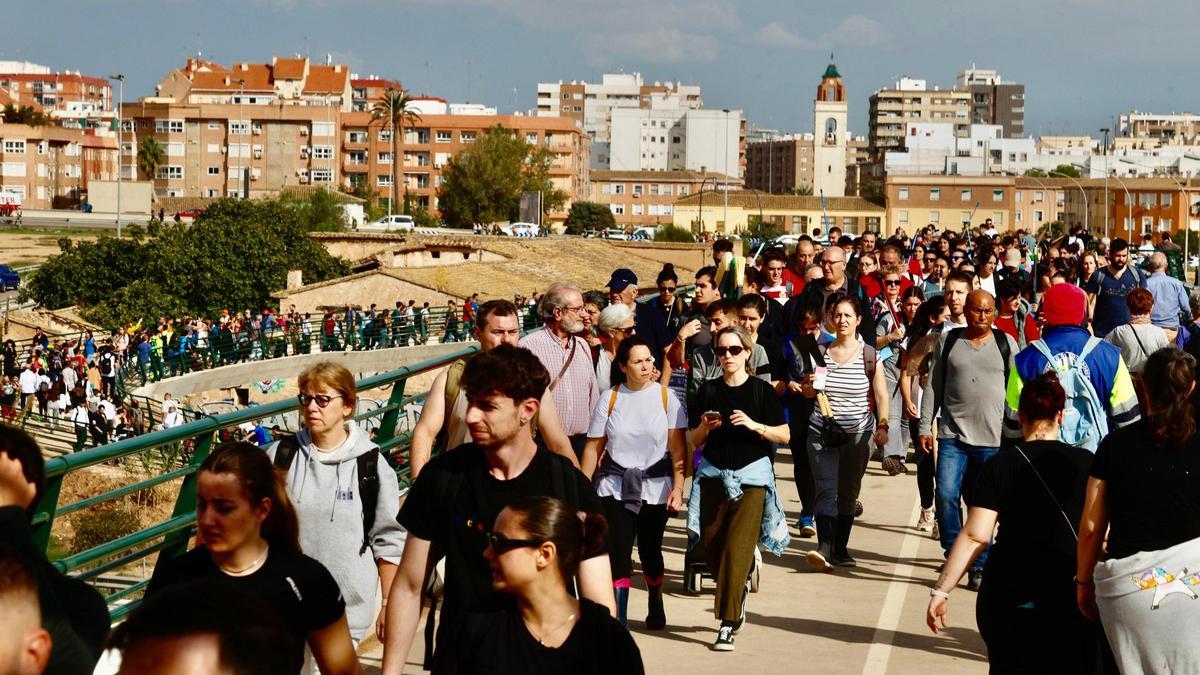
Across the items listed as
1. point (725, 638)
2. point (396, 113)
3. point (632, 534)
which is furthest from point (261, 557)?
point (396, 113)

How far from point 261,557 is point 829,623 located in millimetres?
4640

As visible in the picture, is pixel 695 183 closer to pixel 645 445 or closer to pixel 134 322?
pixel 134 322

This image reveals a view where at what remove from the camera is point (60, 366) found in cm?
4234

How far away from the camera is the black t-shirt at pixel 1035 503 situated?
6070 mm

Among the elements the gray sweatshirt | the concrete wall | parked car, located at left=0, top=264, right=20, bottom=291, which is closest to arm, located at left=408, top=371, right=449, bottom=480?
the gray sweatshirt

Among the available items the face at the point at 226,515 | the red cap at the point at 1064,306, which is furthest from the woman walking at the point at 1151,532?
the face at the point at 226,515

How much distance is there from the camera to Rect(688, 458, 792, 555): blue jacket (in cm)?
839

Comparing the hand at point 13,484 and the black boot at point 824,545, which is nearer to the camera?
the hand at point 13,484

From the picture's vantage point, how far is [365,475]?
20.3 ft

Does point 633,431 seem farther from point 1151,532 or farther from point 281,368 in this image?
point 281,368

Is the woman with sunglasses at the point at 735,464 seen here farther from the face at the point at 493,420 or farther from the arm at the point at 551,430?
the face at the point at 493,420

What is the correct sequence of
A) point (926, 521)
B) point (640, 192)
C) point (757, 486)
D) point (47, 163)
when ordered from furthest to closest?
point (640, 192), point (47, 163), point (926, 521), point (757, 486)

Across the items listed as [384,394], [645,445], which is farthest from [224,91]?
[645,445]

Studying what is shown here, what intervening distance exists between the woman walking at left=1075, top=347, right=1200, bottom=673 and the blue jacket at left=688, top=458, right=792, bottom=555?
2.65 metres
